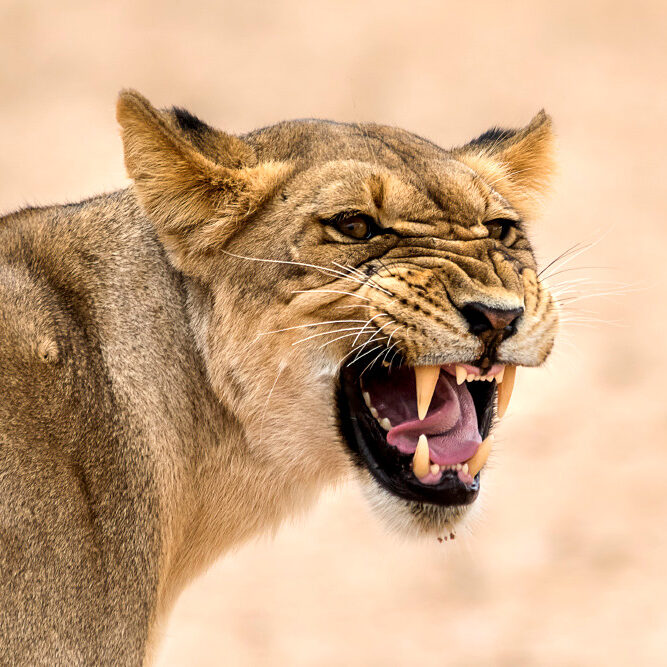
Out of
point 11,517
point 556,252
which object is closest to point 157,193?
point 11,517

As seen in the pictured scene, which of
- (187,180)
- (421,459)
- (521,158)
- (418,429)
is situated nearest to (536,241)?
(521,158)

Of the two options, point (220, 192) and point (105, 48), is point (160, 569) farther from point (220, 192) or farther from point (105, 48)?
point (105, 48)

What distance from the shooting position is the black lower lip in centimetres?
377

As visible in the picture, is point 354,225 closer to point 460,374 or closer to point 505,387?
point 460,374

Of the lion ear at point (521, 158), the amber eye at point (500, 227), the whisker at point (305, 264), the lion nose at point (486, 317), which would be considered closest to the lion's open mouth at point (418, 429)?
the lion nose at point (486, 317)

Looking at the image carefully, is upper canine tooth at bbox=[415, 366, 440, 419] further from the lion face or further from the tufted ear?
the tufted ear

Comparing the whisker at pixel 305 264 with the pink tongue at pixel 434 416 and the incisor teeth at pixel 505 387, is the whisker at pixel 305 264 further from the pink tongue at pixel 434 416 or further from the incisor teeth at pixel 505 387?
the incisor teeth at pixel 505 387

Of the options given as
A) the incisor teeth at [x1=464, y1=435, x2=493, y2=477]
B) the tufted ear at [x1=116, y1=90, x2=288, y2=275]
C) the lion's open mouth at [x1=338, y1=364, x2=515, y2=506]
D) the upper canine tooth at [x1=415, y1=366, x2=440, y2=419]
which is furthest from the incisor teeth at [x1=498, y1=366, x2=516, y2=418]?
the tufted ear at [x1=116, y1=90, x2=288, y2=275]

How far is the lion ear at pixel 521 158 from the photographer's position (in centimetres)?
434

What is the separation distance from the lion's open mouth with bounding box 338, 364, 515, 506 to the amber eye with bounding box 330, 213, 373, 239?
1.34ft

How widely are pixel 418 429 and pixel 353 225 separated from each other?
66cm

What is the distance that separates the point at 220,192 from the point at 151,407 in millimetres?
668

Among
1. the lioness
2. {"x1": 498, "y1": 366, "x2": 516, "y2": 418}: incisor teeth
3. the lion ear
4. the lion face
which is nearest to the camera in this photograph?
the lioness

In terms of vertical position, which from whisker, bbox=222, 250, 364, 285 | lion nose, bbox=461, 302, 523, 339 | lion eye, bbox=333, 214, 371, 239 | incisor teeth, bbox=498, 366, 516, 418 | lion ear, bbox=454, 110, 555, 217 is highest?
lion ear, bbox=454, 110, 555, 217
